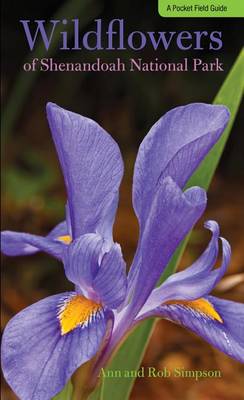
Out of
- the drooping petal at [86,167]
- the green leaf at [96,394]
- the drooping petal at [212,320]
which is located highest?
the drooping petal at [86,167]

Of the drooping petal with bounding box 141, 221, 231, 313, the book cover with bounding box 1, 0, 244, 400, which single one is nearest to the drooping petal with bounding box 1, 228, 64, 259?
Answer: the book cover with bounding box 1, 0, 244, 400

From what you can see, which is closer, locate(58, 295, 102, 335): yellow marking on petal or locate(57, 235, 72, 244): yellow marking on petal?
locate(58, 295, 102, 335): yellow marking on petal

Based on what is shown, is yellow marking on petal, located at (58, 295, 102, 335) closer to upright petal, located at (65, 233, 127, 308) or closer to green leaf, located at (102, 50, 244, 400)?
upright petal, located at (65, 233, 127, 308)

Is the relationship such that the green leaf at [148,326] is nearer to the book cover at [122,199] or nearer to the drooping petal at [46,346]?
the book cover at [122,199]

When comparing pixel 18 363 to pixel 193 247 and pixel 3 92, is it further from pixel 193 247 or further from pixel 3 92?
pixel 3 92

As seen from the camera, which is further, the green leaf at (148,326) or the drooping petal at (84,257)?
the green leaf at (148,326)

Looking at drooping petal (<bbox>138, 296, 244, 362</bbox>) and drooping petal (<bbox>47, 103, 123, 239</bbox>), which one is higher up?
drooping petal (<bbox>47, 103, 123, 239</bbox>)

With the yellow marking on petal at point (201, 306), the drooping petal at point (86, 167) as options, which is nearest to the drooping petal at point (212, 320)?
the yellow marking on petal at point (201, 306)
